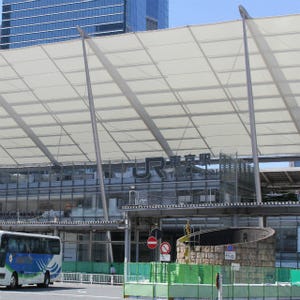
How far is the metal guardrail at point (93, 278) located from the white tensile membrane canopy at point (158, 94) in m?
15.7

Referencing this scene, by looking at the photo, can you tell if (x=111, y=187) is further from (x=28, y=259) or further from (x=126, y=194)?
(x=28, y=259)

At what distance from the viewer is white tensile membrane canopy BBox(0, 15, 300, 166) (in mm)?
43188

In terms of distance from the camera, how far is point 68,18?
172 metres

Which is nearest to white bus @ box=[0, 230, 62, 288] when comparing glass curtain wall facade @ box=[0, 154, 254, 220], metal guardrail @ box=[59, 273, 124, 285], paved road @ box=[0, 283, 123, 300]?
paved road @ box=[0, 283, 123, 300]

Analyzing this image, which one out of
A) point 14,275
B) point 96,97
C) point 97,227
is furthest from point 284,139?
point 14,275

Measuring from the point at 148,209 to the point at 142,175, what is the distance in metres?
17.7

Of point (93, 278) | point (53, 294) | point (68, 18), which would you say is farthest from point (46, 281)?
point (68, 18)

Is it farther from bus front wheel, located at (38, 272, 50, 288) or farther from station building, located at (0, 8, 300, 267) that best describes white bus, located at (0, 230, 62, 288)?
station building, located at (0, 8, 300, 267)

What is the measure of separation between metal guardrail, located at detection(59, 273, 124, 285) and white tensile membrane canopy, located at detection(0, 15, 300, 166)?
51.4 feet

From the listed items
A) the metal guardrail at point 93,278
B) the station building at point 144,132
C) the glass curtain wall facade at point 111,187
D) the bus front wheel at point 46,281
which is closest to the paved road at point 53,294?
the bus front wheel at point 46,281

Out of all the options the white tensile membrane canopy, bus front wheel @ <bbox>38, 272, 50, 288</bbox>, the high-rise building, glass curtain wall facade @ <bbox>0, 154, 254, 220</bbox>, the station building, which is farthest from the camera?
the high-rise building

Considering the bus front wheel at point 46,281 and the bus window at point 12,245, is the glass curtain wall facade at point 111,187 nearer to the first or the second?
Answer: the bus front wheel at point 46,281

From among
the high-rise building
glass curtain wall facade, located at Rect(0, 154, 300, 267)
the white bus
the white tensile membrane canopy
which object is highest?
the high-rise building

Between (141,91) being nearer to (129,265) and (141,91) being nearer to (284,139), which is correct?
(284,139)
